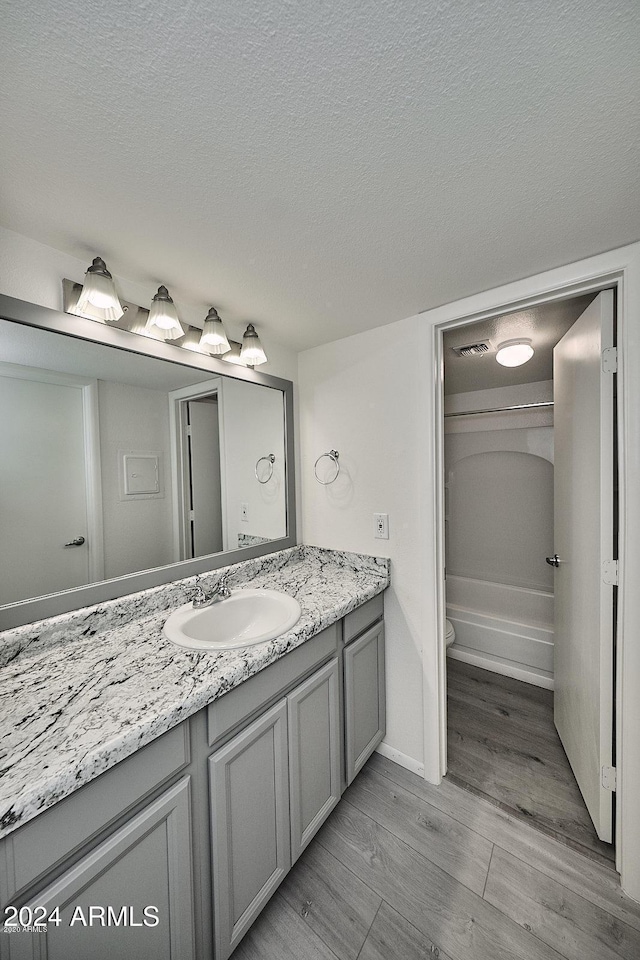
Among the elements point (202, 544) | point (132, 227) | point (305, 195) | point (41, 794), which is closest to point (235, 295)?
point (132, 227)

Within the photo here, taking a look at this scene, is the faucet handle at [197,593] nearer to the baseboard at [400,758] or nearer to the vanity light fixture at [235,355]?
the vanity light fixture at [235,355]

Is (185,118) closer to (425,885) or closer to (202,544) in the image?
(202,544)

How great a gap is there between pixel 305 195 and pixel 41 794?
55.5 inches

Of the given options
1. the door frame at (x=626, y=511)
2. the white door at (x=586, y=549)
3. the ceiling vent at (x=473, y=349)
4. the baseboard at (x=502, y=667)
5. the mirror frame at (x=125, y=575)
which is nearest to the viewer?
the mirror frame at (x=125, y=575)

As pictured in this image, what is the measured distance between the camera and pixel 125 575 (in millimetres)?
1339

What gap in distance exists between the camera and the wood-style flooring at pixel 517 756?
1.49 metres

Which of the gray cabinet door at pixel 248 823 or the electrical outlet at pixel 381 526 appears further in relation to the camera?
the electrical outlet at pixel 381 526

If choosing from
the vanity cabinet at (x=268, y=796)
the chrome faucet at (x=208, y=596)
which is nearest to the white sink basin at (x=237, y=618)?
the chrome faucet at (x=208, y=596)

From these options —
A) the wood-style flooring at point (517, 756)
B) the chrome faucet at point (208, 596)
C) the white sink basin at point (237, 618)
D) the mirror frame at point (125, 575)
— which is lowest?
the wood-style flooring at point (517, 756)

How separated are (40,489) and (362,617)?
133cm

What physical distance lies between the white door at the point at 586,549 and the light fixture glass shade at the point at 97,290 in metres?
1.71

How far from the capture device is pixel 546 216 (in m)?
1.07

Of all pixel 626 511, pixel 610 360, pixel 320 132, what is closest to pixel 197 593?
pixel 320 132

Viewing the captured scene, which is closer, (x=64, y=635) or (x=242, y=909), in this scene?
(x=242, y=909)
